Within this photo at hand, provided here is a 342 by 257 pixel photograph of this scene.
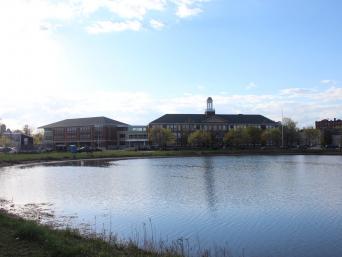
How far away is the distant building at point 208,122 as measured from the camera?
6806 inches

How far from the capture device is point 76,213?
27.4m

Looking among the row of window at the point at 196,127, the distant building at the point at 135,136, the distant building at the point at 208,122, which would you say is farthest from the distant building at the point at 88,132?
the row of window at the point at 196,127

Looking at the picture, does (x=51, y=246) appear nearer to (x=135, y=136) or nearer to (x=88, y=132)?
(x=88, y=132)

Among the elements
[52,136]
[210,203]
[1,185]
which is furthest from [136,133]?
[210,203]

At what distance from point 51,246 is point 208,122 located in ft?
542

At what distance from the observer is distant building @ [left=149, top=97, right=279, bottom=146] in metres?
173

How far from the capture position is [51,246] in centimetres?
1397

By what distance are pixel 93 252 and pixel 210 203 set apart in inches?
717

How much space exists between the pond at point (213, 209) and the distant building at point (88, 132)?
132 metres

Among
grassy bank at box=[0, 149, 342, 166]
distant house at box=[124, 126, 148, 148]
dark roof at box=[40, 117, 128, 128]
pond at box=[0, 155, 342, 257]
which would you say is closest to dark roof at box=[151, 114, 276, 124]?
distant house at box=[124, 126, 148, 148]

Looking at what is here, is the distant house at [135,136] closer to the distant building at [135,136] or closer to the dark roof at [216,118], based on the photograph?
the distant building at [135,136]

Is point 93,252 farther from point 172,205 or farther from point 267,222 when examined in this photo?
point 172,205

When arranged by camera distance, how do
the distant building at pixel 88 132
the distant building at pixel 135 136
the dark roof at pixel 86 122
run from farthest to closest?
the distant building at pixel 135 136
the dark roof at pixel 86 122
the distant building at pixel 88 132

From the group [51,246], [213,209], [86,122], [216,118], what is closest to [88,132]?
[86,122]
